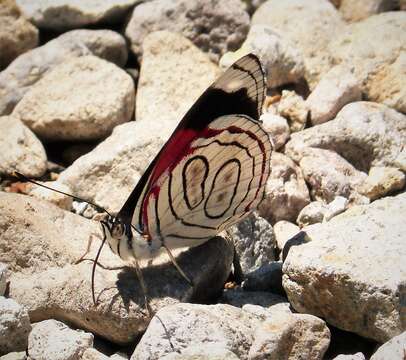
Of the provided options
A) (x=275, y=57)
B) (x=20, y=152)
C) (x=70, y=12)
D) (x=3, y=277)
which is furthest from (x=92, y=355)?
(x=70, y=12)

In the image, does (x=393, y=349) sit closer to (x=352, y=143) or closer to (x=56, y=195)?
(x=352, y=143)

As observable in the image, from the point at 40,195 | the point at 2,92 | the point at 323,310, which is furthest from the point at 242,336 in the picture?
the point at 2,92

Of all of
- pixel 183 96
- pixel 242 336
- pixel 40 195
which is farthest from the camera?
pixel 183 96

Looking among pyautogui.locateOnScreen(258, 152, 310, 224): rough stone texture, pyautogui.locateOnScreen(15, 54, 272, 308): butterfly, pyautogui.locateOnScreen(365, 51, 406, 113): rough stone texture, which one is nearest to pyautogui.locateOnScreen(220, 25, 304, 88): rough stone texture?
pyautogui.locateOnScreen(365, 51, 406, 113): rough stone texture

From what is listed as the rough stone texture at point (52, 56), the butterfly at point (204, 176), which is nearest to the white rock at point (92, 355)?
the butterfly at point (204, 176)

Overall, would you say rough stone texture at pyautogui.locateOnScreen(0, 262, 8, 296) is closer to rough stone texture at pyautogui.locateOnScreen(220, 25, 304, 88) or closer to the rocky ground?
the rocky ground

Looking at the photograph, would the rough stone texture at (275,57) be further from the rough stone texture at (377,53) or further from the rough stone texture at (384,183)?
the rough stone texture at (384,183)

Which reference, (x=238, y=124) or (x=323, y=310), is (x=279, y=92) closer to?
(x=238, y=124)
